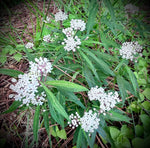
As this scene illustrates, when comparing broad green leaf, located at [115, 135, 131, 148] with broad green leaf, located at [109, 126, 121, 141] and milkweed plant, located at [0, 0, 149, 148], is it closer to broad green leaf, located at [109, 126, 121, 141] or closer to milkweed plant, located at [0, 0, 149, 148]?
broad green leaf, located at [109, 126, 121, 141]

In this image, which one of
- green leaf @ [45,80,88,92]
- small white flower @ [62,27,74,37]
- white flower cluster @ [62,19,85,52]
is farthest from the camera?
small white flower @ [62,27,74,37]

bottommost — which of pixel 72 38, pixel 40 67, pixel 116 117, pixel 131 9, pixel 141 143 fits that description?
pixel 141 143

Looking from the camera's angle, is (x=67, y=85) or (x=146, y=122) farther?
(x=146, y=122)

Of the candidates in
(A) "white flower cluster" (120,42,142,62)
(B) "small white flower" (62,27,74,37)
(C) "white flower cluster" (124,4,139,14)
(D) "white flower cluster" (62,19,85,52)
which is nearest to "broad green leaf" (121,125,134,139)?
(A) "white flower cluster" (120,42,142,62)

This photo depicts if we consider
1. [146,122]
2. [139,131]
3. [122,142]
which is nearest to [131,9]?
[146,122]

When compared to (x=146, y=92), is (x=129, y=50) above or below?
above

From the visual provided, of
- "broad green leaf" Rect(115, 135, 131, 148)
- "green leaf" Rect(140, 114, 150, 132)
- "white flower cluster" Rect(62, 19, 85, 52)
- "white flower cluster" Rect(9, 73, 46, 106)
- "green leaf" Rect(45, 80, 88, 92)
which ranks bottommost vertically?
"broad green leaf" Rect(115, 135, 131, 148)

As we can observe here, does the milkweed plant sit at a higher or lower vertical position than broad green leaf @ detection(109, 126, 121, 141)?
higher

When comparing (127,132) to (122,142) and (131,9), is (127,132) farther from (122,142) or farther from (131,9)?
(131,9)

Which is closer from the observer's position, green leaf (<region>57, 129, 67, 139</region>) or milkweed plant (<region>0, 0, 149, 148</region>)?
milkweed plant (<region>0, 0, 149, 148</region>)

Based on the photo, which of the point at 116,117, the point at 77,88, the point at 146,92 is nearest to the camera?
the point at 77,88

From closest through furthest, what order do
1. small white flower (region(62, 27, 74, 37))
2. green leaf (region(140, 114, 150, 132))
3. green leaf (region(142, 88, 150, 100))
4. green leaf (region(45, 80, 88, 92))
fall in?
1. green leaf (region(45, 80, 88, 92))
2. small white flower (region(62, 27, 74, 37))
3. green leaf (region(140, 114, 150, 132))
4. green leaf (region(142, 88, 150, 100))
